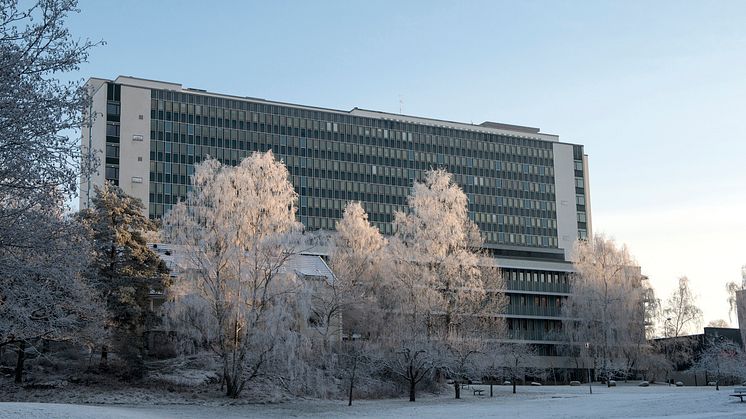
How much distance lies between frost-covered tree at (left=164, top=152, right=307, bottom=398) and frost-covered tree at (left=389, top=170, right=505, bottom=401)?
1245 centimetres

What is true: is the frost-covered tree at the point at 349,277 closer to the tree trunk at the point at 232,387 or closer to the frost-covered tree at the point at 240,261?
the frost-covered tree at the point at 240,261

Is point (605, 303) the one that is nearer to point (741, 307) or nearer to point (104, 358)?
point (741, 307)

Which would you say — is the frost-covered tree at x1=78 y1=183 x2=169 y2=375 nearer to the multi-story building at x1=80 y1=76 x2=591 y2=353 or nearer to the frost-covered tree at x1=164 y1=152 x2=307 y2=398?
the frost-covered tree at x1=164 y1=152 x2=307 y2=398

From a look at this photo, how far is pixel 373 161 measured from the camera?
141500mm

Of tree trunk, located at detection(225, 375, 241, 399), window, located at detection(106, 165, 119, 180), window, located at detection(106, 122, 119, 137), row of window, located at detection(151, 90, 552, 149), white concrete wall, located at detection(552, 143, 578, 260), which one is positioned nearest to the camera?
tree trunk, located at detection(225, 375, 241, 399)

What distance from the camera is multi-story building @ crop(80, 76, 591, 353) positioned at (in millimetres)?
125125

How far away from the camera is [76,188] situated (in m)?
20.5

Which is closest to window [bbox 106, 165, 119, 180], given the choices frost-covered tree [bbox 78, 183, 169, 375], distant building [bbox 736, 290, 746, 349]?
frost-covered tree [bbox 78, 183, 169, 375]

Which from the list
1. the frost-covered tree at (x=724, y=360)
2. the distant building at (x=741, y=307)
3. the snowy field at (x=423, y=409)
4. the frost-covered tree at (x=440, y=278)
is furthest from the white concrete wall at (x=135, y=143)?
the frost-covered tree at (x=724, y=360)

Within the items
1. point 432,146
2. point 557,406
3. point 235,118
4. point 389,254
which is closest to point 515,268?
point 432,146

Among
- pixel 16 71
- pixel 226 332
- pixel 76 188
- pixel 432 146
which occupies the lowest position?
pixel 226 332

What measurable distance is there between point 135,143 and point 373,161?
37.6m

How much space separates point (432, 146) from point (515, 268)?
108 ft

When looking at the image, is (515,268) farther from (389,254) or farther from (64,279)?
(64,279)
